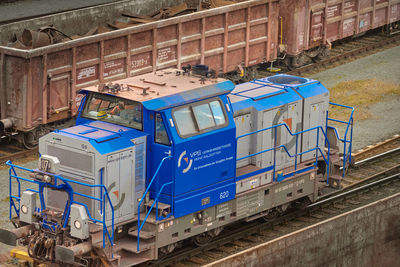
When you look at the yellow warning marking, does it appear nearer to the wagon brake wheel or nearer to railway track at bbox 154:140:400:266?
railway track at bbox 154:140:400:266

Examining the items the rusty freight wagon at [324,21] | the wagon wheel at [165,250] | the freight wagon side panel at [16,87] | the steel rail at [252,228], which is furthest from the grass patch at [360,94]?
the wagon wheel at [165,250]

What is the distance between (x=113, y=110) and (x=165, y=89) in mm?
972

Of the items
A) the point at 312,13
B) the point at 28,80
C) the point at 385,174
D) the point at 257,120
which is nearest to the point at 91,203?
the point at 257,120

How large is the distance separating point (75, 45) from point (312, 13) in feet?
34.1

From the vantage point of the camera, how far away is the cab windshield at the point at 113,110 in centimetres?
1502

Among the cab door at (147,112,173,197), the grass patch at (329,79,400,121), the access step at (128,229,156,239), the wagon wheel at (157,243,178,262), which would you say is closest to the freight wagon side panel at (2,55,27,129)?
the wagon wheel at (157,243,178,262)

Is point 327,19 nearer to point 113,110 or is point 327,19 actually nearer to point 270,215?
point 270,215

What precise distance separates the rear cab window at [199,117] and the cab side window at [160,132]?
0.23 m

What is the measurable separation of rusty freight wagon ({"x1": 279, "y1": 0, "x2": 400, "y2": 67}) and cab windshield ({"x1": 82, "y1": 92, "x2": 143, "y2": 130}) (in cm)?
1424

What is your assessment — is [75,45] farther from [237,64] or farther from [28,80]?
[237,64]

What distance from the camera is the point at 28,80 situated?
21312 millimetres

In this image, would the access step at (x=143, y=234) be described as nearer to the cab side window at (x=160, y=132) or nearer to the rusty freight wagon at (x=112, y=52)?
the cab side window at (x=160, y=132)

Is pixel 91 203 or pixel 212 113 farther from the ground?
pixel 212 113

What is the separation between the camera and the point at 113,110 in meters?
15.3
